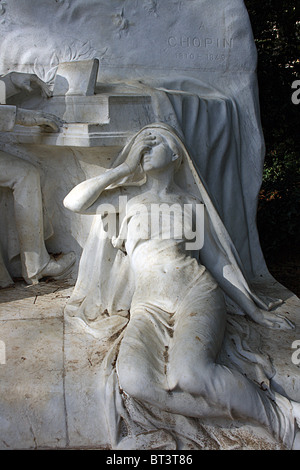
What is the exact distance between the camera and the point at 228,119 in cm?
404

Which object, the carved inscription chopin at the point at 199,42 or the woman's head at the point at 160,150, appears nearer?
the woman's head at the point at 160,150

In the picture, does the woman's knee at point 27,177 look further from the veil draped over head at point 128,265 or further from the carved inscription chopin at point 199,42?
the carved inscription chopin at point 199,42

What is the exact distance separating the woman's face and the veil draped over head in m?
0.08

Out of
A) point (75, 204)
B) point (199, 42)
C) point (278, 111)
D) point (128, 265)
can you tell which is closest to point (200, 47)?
point (199, 42)

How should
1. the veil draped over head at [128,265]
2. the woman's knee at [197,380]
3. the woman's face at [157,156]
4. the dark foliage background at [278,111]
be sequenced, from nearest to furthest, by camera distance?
the woman's knee at [197,380] → the woman's face at [157,156] → the veil draped over head at [128,265] → the dark foliage background at [278,111]

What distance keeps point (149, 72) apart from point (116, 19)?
0.48 m

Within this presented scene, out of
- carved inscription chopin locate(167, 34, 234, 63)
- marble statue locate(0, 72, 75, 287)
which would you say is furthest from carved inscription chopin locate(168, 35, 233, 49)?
marble statue locate(0, 72, 75, 287)

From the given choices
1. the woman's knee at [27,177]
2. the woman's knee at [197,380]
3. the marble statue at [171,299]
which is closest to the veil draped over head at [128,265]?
the marble statue at [171,299]

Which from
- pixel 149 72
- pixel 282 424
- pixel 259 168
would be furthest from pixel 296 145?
pixel 282 424

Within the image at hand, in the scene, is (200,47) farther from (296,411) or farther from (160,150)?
(296,411)

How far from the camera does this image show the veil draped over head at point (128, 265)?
3.29 meters

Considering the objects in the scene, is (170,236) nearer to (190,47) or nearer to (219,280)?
(219,280)

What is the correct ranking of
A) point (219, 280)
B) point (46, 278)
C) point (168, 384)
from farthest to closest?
point (46, 278) → point (219, 280) → point (168, 384)

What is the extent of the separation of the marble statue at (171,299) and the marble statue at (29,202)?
20.0 inches
